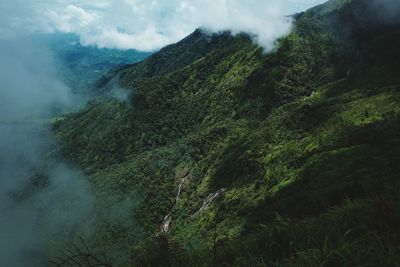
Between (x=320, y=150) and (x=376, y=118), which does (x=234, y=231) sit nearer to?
(x=320, y=150)

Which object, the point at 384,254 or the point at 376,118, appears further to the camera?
the point at 376,118

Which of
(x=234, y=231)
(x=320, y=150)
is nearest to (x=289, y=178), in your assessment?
(x=320, y=150)

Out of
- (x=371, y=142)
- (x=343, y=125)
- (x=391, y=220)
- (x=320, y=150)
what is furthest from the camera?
(x=343, y=125)

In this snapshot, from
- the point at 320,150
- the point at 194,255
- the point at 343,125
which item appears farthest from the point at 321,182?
the point at 194,255

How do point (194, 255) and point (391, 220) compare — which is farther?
point (194, 255)

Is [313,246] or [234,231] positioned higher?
[313,246]

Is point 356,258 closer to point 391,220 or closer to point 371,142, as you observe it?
point 391,220

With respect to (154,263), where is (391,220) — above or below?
below

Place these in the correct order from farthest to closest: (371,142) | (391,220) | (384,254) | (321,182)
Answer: (371,142), (321,182), (391,220), (384,254)

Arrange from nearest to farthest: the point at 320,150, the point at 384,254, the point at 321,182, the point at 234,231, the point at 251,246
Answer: the point at 384,254
the point at 251,246
the point at 321,182
the point at 234,231
the point at 320,150
